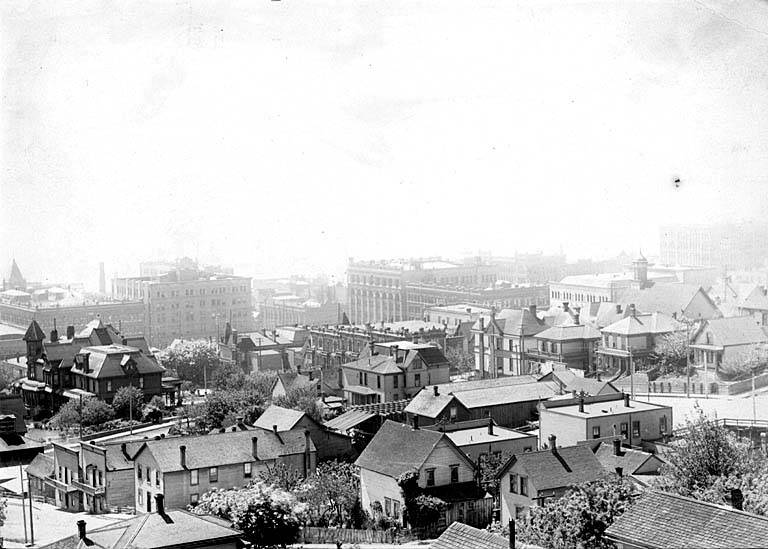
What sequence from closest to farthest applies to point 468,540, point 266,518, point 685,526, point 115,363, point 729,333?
point 685,526
point 468,540
point 266,518
point 729,333
point 115,363

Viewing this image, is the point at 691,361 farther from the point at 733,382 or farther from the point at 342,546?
the point at 342,546

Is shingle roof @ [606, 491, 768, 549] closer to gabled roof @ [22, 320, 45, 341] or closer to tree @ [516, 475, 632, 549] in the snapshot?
tree @ [516, 475, 632, 549]

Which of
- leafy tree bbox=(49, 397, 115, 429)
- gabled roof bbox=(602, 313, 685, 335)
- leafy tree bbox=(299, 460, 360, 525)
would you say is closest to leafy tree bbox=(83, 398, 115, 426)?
leafy tree bbox=(49, 397, 115, 429)

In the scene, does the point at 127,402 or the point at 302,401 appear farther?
the point at 127,402

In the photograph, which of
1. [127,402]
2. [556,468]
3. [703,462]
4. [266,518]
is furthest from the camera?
[127,402]

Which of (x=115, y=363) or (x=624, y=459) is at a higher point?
(x=115, y=363)

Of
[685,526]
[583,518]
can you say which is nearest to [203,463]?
[583,518]

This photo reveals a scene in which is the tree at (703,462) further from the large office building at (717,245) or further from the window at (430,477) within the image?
the large office building at (717,245)

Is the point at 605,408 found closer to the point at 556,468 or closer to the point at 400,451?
the point at 556,468
